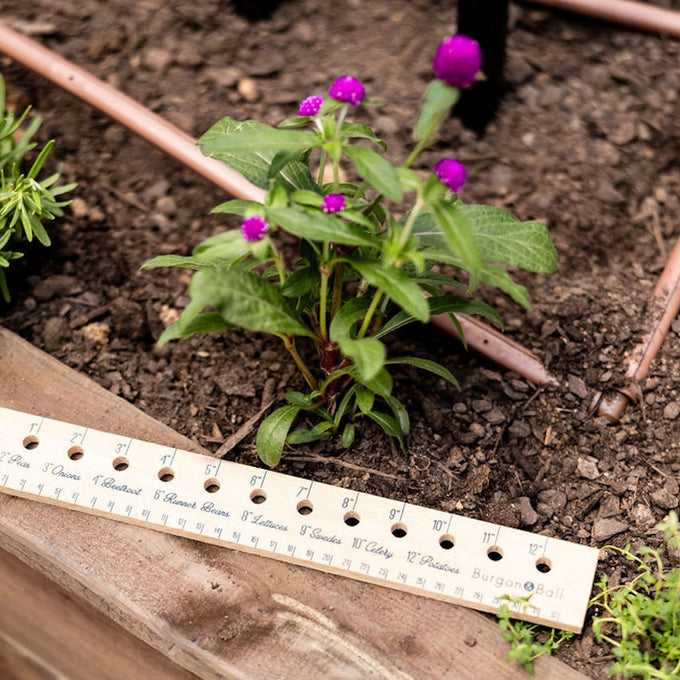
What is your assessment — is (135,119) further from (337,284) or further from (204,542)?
(204,542)

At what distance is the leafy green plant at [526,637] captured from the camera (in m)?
1.33

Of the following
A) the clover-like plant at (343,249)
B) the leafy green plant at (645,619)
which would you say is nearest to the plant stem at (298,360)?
the clover-like plant at (343,249)

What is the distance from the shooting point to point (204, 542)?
1.46 meters

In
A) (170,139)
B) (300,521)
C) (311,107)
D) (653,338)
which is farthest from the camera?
(170,139)

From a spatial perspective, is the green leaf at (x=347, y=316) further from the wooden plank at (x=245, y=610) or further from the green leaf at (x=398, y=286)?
the wooden plank at (x=245, y=610)

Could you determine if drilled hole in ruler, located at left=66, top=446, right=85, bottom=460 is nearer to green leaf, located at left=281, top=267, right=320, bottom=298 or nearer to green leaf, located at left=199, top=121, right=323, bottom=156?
green leaf, located at left=281, top=267, right=320, bottom=298

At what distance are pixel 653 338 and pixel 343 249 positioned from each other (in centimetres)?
68

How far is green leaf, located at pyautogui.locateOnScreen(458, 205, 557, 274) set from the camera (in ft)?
4.17

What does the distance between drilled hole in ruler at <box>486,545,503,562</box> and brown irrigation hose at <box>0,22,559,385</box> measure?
1.11 feet

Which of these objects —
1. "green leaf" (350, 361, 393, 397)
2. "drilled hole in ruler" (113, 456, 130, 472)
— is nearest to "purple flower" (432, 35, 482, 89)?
"green leaf" (350, 361, 393, 397)

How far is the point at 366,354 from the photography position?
1220 millimetres

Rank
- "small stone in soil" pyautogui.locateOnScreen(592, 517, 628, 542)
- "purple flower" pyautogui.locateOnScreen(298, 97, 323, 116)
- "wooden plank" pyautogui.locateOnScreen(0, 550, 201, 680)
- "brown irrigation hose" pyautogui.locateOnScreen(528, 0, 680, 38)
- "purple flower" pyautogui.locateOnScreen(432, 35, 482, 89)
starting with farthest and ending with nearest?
1. "brown irrigation hose" pyautogui.locateOnScreen(528, 0, 680, 38)
2. "wooden plank" pyautogui.locateOnScreen(0, 550, 201, 680)
3. "small stone in soil" pyautogui.locateOnScreen(592, 517, 628, 542)
4. "purple flower" pyautogui.locateOnScreen(298, 97, 323, 116)
5. "purple flower" pyautogui.locateOnScreen(432, 35, 482, 89)

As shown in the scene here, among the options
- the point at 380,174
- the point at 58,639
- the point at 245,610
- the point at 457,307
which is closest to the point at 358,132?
the point at 380,174

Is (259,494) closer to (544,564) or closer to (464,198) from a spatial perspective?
(544,564)
